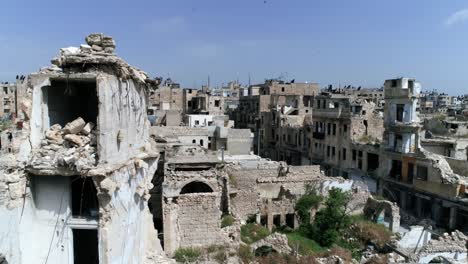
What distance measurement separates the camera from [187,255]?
1698 cm

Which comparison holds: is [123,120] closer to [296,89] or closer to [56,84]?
[56,84]

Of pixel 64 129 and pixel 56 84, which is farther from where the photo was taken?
pixel 56 84

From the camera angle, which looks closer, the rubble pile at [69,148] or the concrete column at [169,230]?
the rubble pile at [69,148]

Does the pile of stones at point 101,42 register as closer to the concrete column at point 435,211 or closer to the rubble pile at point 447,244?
the rubble pile at point 447,244

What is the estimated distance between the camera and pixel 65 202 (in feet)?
29.6

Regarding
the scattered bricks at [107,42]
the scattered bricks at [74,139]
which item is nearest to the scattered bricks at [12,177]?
the scattered bricks at [74,139]

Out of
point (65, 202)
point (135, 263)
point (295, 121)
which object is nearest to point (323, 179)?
point (135, 263)

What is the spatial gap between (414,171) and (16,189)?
97.9 ft

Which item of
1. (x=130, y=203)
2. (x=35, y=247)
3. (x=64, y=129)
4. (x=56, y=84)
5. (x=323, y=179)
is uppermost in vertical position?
(x=56, y=84)

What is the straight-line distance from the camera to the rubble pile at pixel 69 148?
27.7ft

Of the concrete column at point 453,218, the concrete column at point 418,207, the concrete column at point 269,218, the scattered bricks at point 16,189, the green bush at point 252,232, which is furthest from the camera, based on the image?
the concrete column at point 418,207

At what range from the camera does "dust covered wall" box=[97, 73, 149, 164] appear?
28.7 feet

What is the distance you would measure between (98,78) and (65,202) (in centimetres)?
293

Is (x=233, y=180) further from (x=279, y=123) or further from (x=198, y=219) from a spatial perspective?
(x=279, y=123)
